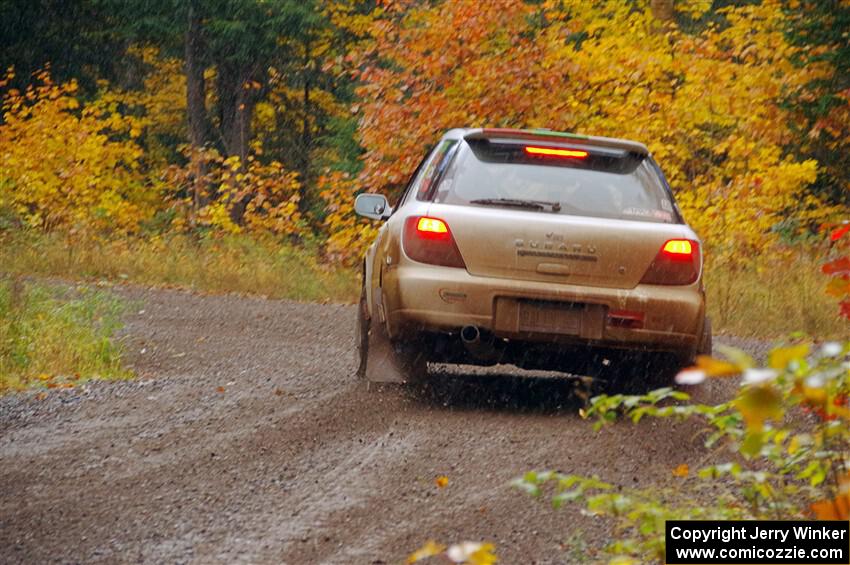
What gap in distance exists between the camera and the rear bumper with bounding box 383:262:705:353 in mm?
7707

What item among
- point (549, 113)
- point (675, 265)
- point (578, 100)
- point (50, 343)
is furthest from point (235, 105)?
point (675, 265)

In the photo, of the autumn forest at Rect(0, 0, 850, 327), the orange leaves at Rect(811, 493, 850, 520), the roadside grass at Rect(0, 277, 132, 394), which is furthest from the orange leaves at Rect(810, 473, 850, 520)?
the autumn forest at Rect(0, 0, 850, 327)

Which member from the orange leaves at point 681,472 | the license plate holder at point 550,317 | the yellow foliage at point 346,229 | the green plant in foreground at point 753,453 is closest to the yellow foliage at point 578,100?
the yellow foliage at point 346,229

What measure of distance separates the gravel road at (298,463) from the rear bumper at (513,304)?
0.52 m

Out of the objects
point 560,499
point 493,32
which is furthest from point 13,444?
point 493,32

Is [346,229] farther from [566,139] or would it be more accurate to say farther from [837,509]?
[837,509]

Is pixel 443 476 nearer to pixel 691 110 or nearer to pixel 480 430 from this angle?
pixel 480 430

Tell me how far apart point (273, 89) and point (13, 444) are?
3352cm

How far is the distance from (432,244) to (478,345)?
63cm

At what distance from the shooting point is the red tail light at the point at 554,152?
8.26m

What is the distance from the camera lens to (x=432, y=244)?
308 inches

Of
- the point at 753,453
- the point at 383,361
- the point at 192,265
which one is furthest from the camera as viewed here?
the point at 192,265

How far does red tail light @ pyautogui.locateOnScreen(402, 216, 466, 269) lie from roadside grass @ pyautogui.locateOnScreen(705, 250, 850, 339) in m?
5.88

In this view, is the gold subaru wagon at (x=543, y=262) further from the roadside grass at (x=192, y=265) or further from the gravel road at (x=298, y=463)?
the roadside grass at (x=192, y=265)
